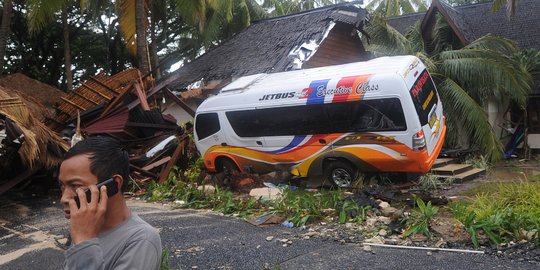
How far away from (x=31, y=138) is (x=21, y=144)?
69cm

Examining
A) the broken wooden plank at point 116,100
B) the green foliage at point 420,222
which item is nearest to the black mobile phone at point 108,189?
the green foliage at point 420,222

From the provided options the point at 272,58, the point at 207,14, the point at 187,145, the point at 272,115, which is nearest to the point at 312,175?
the point at 272,115

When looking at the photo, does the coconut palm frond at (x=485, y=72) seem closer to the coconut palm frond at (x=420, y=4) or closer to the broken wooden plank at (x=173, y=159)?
the broken wooden plank at (x=173, y=159)

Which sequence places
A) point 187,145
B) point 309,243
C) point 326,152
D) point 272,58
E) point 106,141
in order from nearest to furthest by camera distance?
1. point 106,141
2. point 309,243
3. point 326,152
4. point 187,145
5. point 272,58

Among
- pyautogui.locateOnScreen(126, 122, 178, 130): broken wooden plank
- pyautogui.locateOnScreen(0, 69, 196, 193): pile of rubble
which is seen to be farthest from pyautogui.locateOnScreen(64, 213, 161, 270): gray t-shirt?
pyautogui.locateOnScreen(126, 122, 178, 130): broken wooden plank

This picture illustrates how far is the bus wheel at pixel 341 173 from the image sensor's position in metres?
9.83

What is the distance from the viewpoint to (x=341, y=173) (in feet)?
32.8

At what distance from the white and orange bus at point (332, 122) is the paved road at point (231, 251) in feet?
9.96

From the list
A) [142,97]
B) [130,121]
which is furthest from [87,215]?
[142,97]

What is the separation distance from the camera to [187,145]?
12547mm

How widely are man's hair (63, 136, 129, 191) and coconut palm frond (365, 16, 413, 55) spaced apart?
1398cm

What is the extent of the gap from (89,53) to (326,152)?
2288 cm

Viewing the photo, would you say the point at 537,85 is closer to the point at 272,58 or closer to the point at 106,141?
the point at 272,58

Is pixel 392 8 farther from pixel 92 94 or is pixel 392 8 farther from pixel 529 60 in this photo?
pixel 92 94
